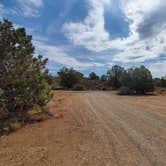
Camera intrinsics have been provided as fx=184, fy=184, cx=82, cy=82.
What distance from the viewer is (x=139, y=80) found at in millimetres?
39125

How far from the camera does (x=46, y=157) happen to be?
4.77 m

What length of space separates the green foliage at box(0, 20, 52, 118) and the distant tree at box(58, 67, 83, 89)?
55.1 meters

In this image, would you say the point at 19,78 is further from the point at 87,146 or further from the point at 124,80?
the point at 124,80

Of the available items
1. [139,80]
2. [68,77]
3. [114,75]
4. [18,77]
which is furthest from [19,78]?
[114,75]

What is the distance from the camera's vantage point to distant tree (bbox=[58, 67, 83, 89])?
65.1m

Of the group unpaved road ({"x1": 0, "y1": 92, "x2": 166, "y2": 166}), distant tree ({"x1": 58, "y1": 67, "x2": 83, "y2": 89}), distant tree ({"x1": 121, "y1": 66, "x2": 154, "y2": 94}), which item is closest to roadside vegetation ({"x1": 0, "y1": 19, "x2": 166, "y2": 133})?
unpaved road ({"x1": 0, "y1": 92, "x2": 166, "y2": 166})

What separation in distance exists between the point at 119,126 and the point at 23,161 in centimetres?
459

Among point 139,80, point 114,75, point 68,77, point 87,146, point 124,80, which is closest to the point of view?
point 87,146

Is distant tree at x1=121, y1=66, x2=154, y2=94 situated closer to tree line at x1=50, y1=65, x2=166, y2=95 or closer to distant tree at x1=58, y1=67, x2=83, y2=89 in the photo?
tree line at x1=50, y1=65, x2=166, y2=95

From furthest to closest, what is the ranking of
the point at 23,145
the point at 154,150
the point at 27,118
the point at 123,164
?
the point at 27,118, the point at 23,145, the point at 154,150, the point at 123,164

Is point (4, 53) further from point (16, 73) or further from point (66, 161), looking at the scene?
point (66, 161)

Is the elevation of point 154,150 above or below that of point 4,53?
below

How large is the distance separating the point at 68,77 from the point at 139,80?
104 feet

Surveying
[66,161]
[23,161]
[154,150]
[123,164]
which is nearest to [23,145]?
[23,161]
